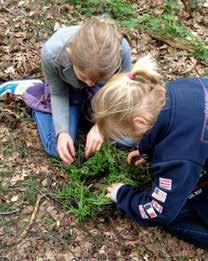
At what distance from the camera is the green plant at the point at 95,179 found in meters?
3.04

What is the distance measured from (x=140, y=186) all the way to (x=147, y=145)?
2.33 ft

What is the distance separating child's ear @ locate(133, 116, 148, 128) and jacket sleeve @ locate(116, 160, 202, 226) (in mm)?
239

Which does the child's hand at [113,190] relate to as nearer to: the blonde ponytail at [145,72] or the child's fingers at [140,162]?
the child's fingers at [140,162]

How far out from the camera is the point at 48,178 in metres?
3.27

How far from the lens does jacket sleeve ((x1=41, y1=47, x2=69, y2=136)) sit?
3307 mm

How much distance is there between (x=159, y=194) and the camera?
2.54m

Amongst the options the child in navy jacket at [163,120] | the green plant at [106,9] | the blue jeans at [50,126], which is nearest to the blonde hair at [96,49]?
the child in navy jacket at [163,120]

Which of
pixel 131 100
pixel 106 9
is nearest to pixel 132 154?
pixel 131 100

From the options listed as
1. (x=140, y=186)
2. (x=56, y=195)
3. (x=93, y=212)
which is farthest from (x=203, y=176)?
(x=56, y=195)

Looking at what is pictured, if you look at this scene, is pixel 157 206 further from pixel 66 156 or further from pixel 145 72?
pixel 66 156

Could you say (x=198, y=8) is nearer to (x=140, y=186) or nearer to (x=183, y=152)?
(x=140, y=186)

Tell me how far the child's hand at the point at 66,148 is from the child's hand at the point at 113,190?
1.30 feet

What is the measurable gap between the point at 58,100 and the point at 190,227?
4.32ft

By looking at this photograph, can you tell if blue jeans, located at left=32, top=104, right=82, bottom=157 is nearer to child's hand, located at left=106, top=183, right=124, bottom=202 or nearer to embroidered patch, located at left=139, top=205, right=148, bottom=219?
child's hand, located at left=106, top=183, right=124, bottom=202
